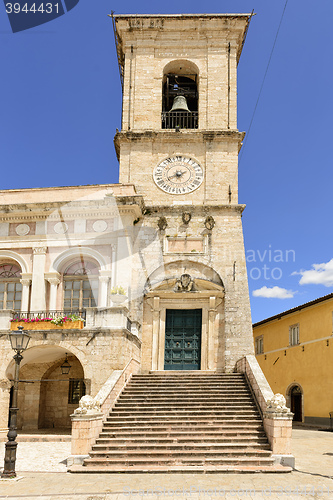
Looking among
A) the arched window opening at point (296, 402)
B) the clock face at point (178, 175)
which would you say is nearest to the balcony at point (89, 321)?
the clock face at point (178, 175)

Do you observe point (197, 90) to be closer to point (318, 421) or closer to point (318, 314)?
point (318, 314)

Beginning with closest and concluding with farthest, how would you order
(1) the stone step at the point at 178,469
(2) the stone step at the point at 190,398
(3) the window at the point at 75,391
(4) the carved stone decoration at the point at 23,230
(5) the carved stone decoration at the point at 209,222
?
(1) the stone step at the point at 178,469 < (2) the stone step at the point at 190,398 < (3) the window at the point at 75,391 < (4) the carved stone decoration at the point at 23,230 < (5) the carved stone decoration at the point at 209,222

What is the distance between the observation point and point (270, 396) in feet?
43.2

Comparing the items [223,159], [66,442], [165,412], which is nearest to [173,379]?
[165,412]

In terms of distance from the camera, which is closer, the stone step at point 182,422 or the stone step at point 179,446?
the stone step at point 179,446

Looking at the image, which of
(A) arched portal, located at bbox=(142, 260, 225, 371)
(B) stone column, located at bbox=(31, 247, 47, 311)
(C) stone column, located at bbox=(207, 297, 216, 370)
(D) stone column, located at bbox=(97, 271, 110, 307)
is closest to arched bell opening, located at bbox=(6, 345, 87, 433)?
(B) stone column, located at bbox=(31, 247, 47, 311)

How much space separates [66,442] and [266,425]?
583 cm

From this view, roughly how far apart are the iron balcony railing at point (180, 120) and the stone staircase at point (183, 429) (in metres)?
10.9

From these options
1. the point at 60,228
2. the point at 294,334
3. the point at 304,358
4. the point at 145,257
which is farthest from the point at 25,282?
the point at 294,334

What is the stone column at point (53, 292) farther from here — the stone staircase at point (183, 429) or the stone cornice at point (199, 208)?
the stone cornice at point (199, 208)

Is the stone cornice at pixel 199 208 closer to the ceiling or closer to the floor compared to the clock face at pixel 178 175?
closer to the floor

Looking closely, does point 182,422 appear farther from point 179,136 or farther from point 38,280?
point 179,136

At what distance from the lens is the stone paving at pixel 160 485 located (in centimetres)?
876

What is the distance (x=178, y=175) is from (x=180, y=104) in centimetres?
322
